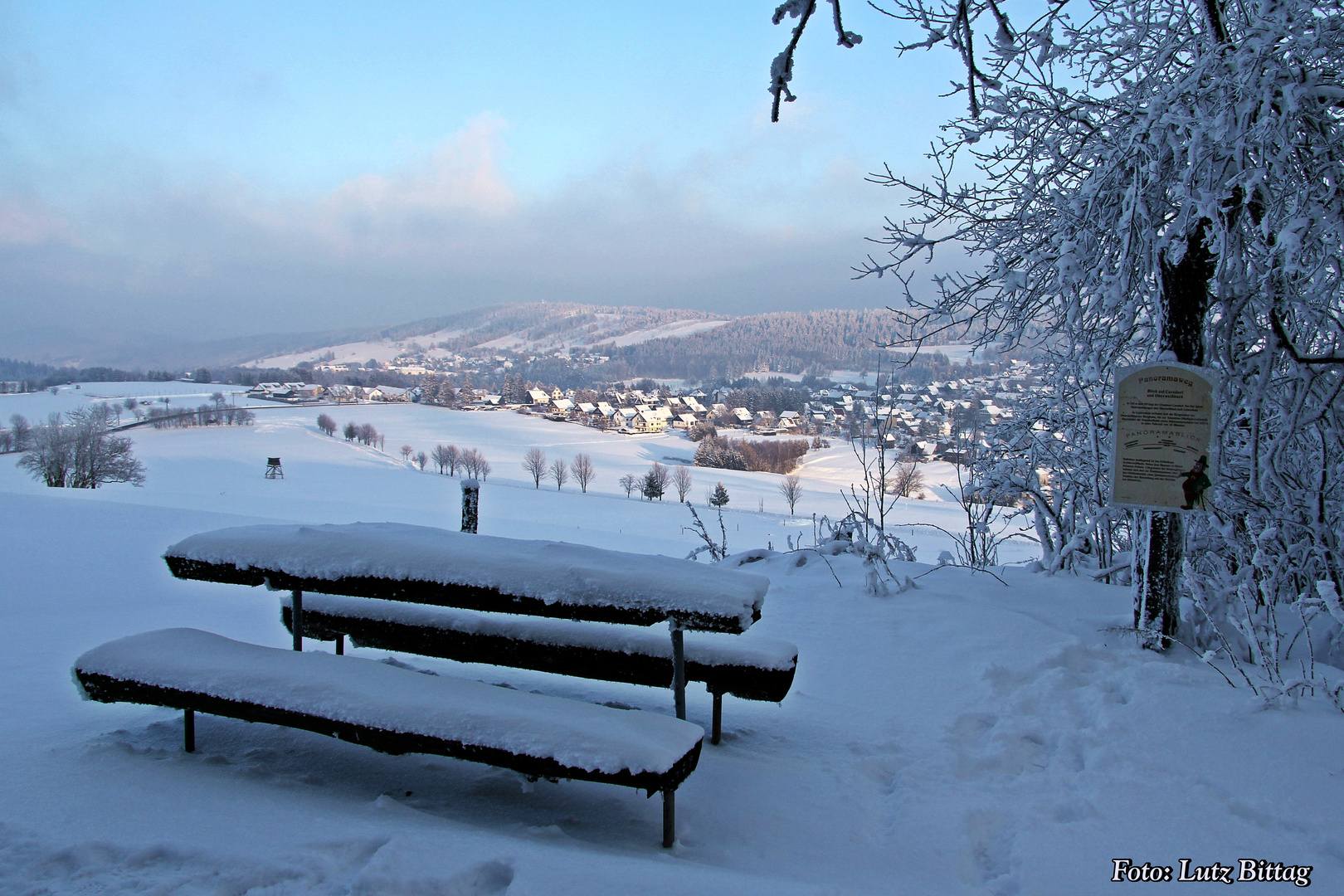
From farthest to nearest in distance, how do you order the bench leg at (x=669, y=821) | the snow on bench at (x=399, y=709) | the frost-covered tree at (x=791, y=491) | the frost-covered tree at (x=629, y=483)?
1. the frost-covered tree at (x=629, y=483)
2. the frost-covered tree at (x=791, y=491)
3. the bench leg at (x=669, y=821)
4. the snow on bench at (x=399, y=709)

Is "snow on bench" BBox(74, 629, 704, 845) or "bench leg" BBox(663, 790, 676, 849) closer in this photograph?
"snow on bench" BBox(74, 629, 704, 845)

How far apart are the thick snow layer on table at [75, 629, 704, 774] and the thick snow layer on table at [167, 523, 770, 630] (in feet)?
1.12

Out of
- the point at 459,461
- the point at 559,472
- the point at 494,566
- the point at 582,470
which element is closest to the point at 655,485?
the point at 582,470

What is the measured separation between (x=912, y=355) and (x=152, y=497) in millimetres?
16743

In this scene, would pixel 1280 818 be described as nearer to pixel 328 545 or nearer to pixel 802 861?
pixel 802 861

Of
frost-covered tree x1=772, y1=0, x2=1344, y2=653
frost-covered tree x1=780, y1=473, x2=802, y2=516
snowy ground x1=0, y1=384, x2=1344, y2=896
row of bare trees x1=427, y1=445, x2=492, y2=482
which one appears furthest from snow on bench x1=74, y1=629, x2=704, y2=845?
row of bare trees x1=427, y1=445, x2=492, y2=482

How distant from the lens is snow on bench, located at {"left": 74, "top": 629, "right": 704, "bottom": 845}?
2.10 meters

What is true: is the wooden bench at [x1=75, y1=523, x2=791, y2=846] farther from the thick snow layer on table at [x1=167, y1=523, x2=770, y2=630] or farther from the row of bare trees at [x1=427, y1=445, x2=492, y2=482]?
the row of bare trees at [x1=427, y1=445, x2=492, y2=482]

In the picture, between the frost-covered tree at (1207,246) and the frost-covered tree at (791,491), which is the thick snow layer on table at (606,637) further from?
the frost-covered tree at (791,491)

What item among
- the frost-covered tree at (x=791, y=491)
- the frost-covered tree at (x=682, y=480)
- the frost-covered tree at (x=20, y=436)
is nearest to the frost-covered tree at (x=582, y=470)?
the frost-covered tree at (x=682, y=480)

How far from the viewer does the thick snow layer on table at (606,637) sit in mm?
2891

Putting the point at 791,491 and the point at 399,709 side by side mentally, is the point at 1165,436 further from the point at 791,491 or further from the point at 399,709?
the point at 791,491

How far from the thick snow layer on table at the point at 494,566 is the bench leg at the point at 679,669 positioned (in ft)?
0.79

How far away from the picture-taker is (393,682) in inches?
98.2
